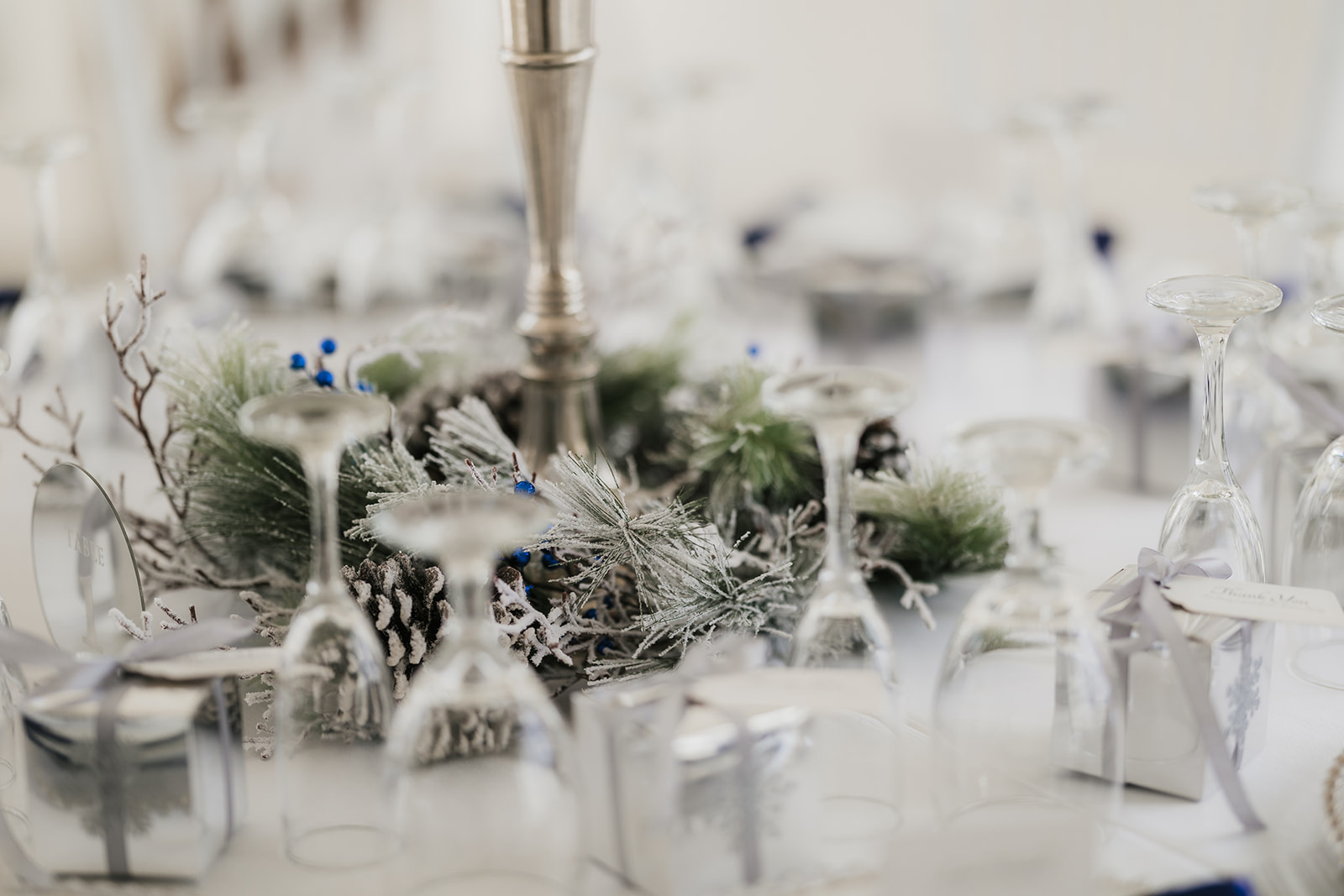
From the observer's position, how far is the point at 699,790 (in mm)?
520

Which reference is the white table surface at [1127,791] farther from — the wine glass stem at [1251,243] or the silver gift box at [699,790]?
the wine glass stem at [1251,243]

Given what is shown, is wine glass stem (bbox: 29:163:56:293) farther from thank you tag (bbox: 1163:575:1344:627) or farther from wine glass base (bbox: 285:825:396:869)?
thank you tag (bbox: 1163:575:1344:627)

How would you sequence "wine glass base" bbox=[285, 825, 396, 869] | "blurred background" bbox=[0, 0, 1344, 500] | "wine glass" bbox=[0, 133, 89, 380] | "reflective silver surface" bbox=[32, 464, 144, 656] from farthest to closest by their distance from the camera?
"blurred background" bbox=[0, 0, 1344, 500] → "wine glass" bbox=[0, 133, 89, 380] → "reflective silver surface" bbox=[32, 464, 144, 656] → "wine glass base" bbox=[285, 825, 396, 869]

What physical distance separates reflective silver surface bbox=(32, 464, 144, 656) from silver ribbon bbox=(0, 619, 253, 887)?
0.12m

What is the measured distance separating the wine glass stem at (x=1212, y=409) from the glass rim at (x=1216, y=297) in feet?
0.06

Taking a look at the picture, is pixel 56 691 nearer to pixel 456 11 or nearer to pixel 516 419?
pixel 516 419

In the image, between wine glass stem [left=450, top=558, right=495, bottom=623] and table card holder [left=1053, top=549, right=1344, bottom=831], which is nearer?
wine glass stem [left=450, top=558, right=495, bottom=623]

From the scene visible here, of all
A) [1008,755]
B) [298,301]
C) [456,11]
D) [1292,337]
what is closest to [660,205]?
[298,301]

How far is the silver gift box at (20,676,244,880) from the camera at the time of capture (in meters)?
0.55

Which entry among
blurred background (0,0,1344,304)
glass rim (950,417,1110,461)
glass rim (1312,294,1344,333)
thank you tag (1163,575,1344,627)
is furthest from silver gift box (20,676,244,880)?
blurred background (0,0,1344,304)

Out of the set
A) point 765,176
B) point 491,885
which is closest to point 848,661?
point 491,885

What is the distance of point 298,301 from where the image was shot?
1467mm

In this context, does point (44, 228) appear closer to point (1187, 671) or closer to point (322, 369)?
point (322, 369)

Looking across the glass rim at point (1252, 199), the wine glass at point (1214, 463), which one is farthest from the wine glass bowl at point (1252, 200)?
the wine glass at point (1214, 463)
